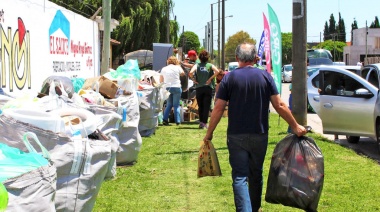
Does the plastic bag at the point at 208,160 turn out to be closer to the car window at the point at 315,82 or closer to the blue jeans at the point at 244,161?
the blue jeans at the point at 244,161

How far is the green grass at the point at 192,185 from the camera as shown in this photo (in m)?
6.50

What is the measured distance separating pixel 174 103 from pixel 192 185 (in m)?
7.01

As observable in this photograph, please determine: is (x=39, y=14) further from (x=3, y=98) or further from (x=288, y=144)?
(x=288, y=144)

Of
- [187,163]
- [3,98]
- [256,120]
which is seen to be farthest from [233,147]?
[187,163]

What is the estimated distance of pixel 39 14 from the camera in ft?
31.9

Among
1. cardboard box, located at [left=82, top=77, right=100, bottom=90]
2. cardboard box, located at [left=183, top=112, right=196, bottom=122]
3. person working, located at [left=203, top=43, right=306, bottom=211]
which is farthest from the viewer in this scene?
cardboard box, located at [left=183, top=112, right=196, bottom=122]

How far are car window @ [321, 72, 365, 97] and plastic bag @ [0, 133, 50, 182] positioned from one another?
8.37 metres

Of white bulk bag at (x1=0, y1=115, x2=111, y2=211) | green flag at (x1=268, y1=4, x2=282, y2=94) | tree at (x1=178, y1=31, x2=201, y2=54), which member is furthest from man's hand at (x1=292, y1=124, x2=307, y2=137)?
tree at (x1=178, y1=31, x2=201, y2=54)

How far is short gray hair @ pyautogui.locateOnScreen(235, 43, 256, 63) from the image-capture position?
5.77 m

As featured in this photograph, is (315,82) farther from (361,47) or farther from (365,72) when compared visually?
(361,47)

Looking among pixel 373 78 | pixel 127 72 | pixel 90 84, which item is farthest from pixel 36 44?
pixel 373 78

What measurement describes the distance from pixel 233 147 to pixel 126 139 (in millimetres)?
3010

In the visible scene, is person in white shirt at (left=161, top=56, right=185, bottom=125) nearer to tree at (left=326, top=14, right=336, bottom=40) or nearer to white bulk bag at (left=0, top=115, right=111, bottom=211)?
white bulk bag at (left=0, top=115, right=111, bottom=211)

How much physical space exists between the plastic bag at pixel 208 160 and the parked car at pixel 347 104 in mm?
5210
